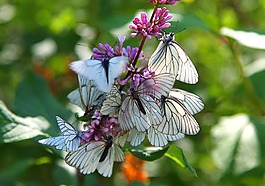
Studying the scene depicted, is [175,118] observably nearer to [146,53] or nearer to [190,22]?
[190,22]

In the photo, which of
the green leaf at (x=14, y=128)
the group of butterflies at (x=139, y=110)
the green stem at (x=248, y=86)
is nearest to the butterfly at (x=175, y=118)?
the group of butterflies at (x=139, y=110)

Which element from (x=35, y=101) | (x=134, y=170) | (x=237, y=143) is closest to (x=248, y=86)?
(x=237, y=143)

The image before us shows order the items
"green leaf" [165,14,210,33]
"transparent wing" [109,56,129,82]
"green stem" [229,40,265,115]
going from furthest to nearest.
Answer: "green stem" [229,40,265,115] < "green leaf" [165,14,210,33] < "transparent wing" [109,56,129,82]

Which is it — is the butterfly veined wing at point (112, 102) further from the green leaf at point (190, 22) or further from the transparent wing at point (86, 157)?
the green leaf at point (190, 22)

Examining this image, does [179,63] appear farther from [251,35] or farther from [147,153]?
[251,35]

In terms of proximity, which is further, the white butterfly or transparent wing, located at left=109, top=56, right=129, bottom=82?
the white butterfly

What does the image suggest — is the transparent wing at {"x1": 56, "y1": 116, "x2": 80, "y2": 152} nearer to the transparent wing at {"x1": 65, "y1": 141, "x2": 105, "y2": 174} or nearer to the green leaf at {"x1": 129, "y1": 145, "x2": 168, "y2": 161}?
the transparent wing at {"x1": 65, "y1": 141, "x2": 105, "y2": 174}

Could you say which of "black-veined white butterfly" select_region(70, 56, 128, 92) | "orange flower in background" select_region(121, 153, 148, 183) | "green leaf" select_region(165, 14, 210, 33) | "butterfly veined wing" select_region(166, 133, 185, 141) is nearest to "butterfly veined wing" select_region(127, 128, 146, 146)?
"butterfly veined wing" select_region(166, 133, 185, 141)
